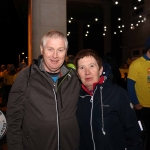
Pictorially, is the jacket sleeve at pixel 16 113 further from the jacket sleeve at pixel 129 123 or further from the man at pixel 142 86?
the man at pixel 142 86

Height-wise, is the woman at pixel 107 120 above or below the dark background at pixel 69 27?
below

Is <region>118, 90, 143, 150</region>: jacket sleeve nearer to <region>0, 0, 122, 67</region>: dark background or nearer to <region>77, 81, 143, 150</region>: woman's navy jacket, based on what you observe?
<region>77, 81, 143, 150</region>: woman's navy jacket

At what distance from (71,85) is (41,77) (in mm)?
306

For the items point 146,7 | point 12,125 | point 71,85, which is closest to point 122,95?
point 71,85

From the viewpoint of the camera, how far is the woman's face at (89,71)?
2277 mm

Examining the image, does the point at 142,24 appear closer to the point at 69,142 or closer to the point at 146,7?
the point at 146,7

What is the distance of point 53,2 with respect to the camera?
4.87 m

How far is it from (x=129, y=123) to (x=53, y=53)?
3.07ft

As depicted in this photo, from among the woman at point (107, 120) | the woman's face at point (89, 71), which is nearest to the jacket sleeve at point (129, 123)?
the woman at point (107, 120)

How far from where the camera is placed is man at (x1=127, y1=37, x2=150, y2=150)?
3.90 meters

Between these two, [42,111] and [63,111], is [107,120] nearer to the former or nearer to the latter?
[63,111]

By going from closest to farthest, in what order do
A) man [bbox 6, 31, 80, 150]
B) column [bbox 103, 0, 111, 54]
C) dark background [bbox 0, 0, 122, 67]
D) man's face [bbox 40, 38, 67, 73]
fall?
man [bbox 6, 31, 80, 150] < man's face [bbox 40, 38, 67, 73] < dark background [bbox 0, 0, 122, 67] < column [bbox 103, 0, 111, 54]

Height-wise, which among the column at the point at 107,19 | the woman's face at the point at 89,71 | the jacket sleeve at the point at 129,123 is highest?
the column at the point at 107,19

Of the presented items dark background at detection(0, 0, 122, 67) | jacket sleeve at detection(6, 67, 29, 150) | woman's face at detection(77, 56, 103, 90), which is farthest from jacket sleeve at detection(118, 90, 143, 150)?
dark background at detection(0, 0, 122, 67)
